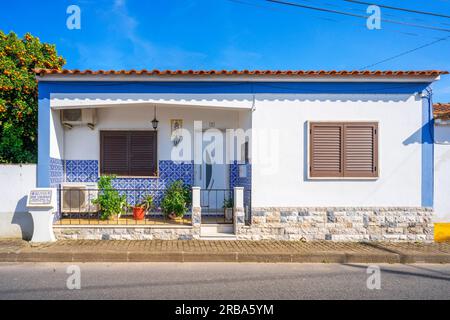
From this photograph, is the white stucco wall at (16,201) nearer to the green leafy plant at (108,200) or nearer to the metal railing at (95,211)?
the metal railing at (95,211)

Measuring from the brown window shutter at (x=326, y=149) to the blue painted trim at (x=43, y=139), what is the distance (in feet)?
20.1

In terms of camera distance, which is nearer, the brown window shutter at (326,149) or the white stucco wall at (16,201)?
the white stucco wall at (16,201)

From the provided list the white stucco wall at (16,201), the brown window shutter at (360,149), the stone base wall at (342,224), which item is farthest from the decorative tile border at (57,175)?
the brown window shutter at (360,149)

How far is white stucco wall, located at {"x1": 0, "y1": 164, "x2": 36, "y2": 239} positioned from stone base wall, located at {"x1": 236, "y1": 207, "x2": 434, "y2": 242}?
17.1ft

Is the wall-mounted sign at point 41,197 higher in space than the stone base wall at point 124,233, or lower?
higher

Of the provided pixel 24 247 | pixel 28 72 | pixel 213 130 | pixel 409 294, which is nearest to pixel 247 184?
pixel 213 130

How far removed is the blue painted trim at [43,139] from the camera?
7.62m

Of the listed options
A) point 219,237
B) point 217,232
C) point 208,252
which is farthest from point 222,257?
point 217,232

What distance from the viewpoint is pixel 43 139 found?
302 inches

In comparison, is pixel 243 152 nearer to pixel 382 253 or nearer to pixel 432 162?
pixel 382 253

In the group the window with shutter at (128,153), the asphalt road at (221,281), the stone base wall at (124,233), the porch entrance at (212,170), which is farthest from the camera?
the porch entrance at (212,170)

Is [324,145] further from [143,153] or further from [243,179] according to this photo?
[143,153]
